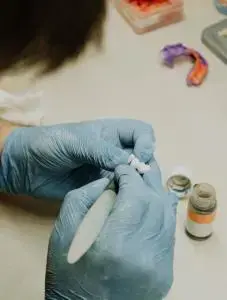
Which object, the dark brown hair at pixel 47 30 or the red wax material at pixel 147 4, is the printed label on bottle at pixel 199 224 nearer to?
the dark brown hair at pixel 47 30

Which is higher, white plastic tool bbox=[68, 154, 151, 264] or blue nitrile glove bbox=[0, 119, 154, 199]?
blue nitrile glove bbox=[0, 119, 154, 199]

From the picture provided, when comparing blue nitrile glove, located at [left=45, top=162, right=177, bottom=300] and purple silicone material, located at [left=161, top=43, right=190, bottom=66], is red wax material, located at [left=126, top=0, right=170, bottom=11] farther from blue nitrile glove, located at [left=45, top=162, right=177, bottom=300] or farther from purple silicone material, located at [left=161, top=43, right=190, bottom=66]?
blue nitrile glove, located at [left=45, top=162, right=177, bottom=300]

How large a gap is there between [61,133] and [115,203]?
0.17 metres

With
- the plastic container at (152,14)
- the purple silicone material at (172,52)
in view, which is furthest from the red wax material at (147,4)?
the purple silicone material at (172,52)

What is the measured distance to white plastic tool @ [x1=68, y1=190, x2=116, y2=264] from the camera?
0.77m

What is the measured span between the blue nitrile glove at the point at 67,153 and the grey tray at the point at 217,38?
1.28 ft

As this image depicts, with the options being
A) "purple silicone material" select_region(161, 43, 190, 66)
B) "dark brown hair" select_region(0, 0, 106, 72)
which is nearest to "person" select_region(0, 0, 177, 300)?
"dark brown hair" select_region(0, 0, 106, 72)

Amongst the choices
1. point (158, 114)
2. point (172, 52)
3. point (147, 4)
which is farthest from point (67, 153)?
point (147, 4)

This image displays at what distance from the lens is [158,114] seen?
1.19 m

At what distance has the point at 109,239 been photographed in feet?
2.65

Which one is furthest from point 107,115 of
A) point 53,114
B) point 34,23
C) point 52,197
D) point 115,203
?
point 34,23

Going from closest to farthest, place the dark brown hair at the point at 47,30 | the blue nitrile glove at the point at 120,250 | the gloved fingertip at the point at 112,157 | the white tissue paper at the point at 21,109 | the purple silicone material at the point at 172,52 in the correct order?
the dark brown hair at the point at 47,30 < the blue nitrile glove at the point at 120,250 < the gloved fingertip at the point at 112,157 < the white tissue paper at the point at 21,109 < the purple silicone material at the point at 172,52

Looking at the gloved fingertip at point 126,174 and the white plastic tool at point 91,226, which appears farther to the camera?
the gloved fingertip at point 126,174

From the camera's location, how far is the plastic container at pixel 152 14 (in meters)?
1.34
